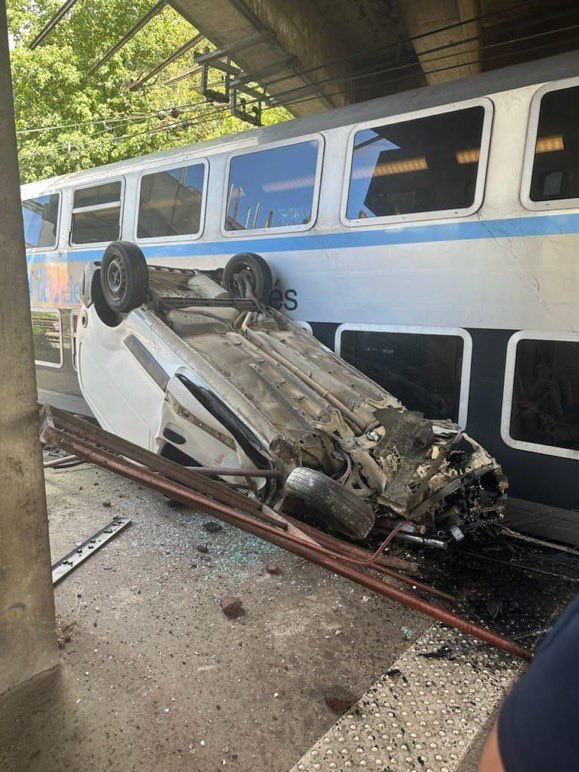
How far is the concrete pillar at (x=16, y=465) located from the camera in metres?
2.12

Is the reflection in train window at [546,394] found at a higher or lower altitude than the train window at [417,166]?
lower

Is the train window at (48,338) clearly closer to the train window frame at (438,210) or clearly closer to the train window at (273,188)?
the train window at (273,188)

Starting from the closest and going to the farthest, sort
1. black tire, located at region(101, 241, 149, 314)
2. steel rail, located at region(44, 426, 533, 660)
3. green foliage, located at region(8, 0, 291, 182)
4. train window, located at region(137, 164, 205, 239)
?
1. steel rail, located at region(44, 426, 533, 660)
2. black tire, located at region(101, 241, 149, 314)
3. train window, located at region(137, 164, 205, 239)
4. green foliage, located at region(8, 0, 291, 182)

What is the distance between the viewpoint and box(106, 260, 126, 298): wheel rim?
4.62m

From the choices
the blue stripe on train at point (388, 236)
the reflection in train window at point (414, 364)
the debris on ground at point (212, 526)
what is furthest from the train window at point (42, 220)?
the debris on ground at point (212, 526)

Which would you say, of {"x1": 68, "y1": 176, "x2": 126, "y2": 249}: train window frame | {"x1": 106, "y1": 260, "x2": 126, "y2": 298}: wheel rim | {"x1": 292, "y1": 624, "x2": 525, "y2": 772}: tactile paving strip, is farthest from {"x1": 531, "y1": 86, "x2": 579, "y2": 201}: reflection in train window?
{"x1": 68, "y1": 176, "x2": 126, "y2": 249}: train window frame

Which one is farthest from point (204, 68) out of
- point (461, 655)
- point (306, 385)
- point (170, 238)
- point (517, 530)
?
point (461, 655)

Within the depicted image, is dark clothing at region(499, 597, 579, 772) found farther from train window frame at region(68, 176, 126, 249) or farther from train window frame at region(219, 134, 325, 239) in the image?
train window frame at region(68, 176, 126, 249)

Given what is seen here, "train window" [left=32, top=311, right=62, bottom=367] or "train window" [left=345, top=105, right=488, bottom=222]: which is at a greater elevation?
"train window" [left=345, top=105, right=488, bottom=222]

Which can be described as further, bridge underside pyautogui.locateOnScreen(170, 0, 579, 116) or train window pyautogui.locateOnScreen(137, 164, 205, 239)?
bridge underside pyautogui.locateOnScreen(170, 0, 579, 116)

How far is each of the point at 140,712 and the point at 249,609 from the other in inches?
37.3

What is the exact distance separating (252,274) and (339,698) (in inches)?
153

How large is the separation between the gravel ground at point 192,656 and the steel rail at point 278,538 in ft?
2.02

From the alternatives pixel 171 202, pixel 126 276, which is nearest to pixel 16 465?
pixel 126 276
